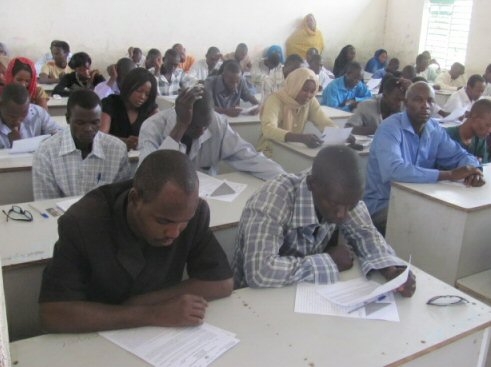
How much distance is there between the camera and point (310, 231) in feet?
5.57

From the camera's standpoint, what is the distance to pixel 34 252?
1.67 m

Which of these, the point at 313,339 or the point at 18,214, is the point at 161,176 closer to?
the point at 313,339

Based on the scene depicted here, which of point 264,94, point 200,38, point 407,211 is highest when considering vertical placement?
point 200,38

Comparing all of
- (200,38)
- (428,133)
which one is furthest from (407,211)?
(200,38)

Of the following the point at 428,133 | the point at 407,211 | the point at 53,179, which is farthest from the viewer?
the point at 428,133

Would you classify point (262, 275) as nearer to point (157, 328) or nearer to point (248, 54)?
point (157, 328)

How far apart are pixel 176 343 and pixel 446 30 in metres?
8.56

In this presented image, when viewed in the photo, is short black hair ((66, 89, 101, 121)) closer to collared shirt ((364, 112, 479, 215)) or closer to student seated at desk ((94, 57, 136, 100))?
collared shirt ((364, 112, 479, 215))

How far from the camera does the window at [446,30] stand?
26.3 ft

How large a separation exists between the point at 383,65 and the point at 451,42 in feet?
Result: 3.93

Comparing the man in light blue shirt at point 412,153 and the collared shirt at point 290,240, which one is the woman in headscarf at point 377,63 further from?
the collared shirt at point 290,240

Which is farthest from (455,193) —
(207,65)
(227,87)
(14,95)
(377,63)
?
(377,63)

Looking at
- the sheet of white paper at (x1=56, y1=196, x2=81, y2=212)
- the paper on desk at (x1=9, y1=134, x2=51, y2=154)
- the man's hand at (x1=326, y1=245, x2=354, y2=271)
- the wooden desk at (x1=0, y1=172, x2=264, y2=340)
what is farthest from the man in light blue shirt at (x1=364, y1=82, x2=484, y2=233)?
the paper on desk at (x1=9, y1=134, x2=51, y2=154)

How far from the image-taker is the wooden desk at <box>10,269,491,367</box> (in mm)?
1173
